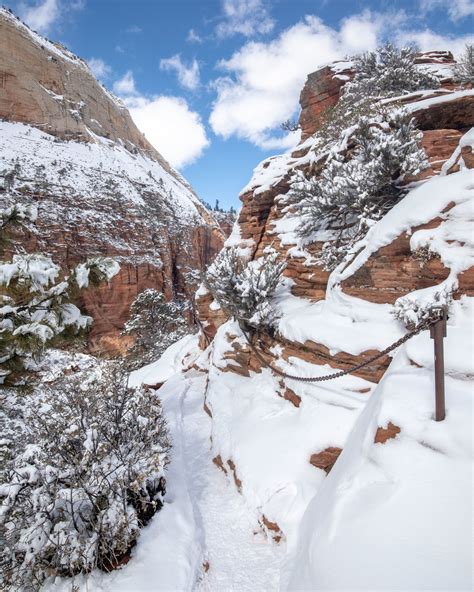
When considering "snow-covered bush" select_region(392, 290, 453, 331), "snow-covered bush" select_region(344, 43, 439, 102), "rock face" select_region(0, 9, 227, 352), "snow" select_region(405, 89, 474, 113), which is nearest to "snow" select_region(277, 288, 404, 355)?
"snow-covered bush" select_region(392, 290, 453, 331)

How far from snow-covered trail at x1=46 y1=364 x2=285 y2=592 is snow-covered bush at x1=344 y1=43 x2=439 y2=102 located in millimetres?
14360

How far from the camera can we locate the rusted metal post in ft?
9.17

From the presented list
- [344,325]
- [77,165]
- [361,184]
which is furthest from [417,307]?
[77,165]

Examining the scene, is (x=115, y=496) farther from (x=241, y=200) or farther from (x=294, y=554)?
(x=241, y=200)

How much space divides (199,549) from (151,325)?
2209 cm

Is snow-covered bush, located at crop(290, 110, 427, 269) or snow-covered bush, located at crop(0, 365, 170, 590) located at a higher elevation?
snow-covered bush, located at crop(290, 110, 427, 269)

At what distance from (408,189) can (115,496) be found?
30.9ft

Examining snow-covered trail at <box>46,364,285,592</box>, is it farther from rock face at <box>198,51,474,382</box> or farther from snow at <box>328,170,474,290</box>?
snow at <box>328,170,474,290</box>

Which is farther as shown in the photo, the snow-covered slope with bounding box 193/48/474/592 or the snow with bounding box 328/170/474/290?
the snow with bounding box 328/170/474/290

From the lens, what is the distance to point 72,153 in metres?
42.3

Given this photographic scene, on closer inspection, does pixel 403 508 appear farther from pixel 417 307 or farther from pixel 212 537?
pixel 212 537

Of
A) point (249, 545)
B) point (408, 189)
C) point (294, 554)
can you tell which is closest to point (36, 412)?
point (249, 545)

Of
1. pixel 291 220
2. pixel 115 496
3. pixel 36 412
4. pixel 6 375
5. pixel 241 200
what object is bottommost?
pixel 115 496

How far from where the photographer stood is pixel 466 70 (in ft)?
37.9
